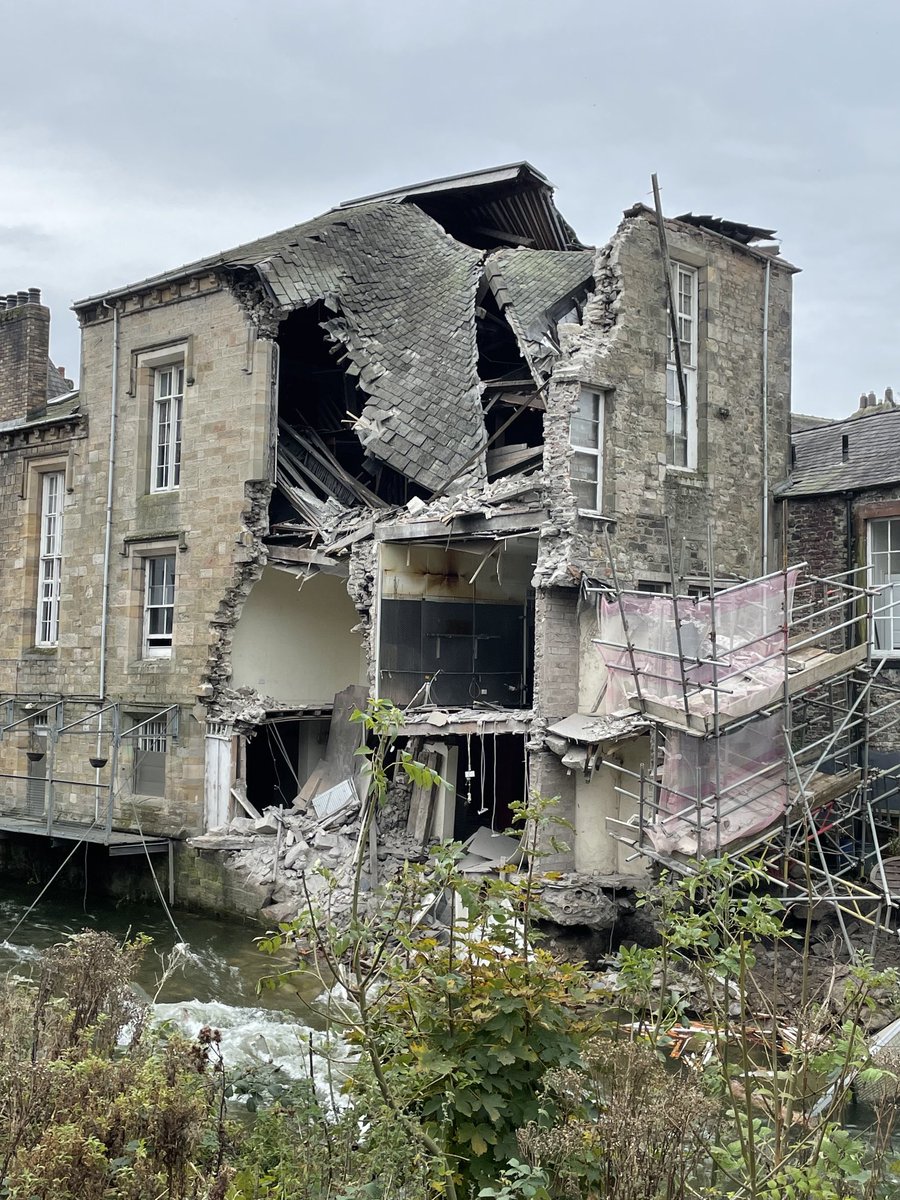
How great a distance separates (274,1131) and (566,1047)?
1468 mm

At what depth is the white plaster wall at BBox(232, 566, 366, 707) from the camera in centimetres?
2055

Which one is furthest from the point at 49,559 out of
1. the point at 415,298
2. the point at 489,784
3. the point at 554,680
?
the point at 554,680

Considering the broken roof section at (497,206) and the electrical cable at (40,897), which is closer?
the electrical cable at (40,897)

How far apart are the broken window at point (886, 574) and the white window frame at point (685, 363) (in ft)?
9.50

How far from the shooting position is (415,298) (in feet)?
67.7

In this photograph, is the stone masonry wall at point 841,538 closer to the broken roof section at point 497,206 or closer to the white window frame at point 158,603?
the broken roof section at point 497,206

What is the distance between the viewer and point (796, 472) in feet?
63.9

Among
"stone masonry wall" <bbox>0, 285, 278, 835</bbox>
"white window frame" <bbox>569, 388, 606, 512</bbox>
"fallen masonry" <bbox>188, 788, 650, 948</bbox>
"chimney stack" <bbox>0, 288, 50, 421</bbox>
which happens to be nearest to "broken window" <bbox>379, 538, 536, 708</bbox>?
"white window frame" <bbox>569, 388, 606, 512</bbox>

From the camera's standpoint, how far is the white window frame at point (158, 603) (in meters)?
21.0

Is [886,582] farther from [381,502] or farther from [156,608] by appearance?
[156,608]

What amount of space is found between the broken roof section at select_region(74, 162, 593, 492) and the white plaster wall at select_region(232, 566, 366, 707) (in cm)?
335

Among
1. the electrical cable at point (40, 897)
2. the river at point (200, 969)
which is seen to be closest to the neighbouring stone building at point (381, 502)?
the electrical cable at point (40, 897)

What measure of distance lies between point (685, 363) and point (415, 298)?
16.7 feet

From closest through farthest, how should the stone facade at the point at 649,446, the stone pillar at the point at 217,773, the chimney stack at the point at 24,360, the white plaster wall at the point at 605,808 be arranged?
the white plaster wall at the point at 605,808 → the stone facade at the point at 649,446 → the stone pillar at the point at 217,773 → the chimney stack at the point at 24,360
